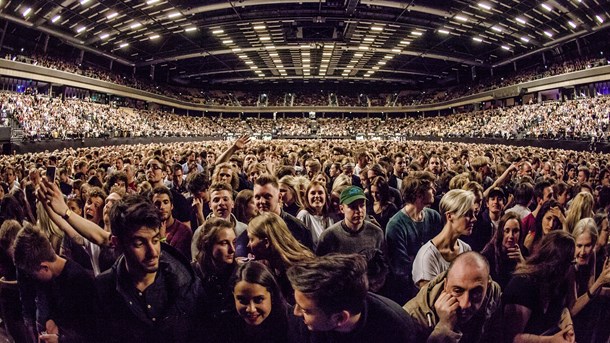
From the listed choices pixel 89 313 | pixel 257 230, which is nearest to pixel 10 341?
pixel 89 313

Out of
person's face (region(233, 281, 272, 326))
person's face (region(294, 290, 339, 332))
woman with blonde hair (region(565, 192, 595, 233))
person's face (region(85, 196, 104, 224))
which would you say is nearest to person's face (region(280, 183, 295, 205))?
person's face (region(85, 196, 104, 224))

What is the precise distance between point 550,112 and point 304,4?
24.3 m

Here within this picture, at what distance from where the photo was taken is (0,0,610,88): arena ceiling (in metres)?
29.0

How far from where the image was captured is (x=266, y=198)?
4.63 metres

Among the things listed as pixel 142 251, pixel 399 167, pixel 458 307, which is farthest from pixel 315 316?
pixel 399 167

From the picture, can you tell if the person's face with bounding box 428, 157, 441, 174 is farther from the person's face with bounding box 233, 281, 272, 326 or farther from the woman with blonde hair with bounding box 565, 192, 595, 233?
the person's face with bounding box 233, 281, 272, 326

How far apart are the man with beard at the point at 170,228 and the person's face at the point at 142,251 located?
158 centimetres

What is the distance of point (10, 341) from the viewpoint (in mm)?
3531

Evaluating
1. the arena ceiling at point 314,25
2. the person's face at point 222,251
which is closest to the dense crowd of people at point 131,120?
the arena ceiling at point 314,25

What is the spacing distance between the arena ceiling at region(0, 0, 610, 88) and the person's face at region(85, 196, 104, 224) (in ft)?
84.7

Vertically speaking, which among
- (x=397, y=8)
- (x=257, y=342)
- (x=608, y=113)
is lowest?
(x=257, y=342)

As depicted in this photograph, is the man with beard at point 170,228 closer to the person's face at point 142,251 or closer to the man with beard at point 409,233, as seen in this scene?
the person's face at point 142,251

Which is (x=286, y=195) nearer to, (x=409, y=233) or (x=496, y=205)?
(x=409, y=233)

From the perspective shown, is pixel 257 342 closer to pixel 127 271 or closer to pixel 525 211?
pixel 127 271
